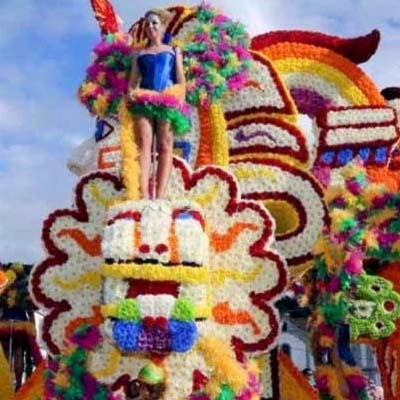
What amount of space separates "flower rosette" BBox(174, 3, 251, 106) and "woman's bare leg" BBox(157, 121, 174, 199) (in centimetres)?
49

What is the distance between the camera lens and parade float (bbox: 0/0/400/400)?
3961mm

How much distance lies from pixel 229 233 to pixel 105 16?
168 cm

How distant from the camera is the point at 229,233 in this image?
4.38 metres

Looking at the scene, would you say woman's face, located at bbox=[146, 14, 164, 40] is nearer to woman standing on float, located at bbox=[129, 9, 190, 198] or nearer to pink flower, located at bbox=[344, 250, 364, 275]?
woman standing on float, located at bbox=[129, 9, 190, 198]

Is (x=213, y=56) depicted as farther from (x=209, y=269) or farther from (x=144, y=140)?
(x=209, y=269)

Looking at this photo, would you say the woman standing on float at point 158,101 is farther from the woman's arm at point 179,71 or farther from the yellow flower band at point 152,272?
the yellow flower band at point 152,272

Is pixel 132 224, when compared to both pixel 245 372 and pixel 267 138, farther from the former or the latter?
pixel 267 138

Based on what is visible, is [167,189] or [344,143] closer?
[167,189]

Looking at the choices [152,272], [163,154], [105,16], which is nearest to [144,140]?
[163,154]

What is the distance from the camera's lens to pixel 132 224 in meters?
4.00

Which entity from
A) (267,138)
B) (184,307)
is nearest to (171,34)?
(267,138)

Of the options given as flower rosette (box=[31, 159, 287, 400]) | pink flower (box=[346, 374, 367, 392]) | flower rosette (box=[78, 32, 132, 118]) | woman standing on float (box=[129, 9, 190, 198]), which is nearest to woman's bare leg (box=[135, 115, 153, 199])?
woman standing on float (box=[129, 9, 190, 198])

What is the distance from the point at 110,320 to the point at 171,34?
199 cm

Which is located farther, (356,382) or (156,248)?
(356,382)
